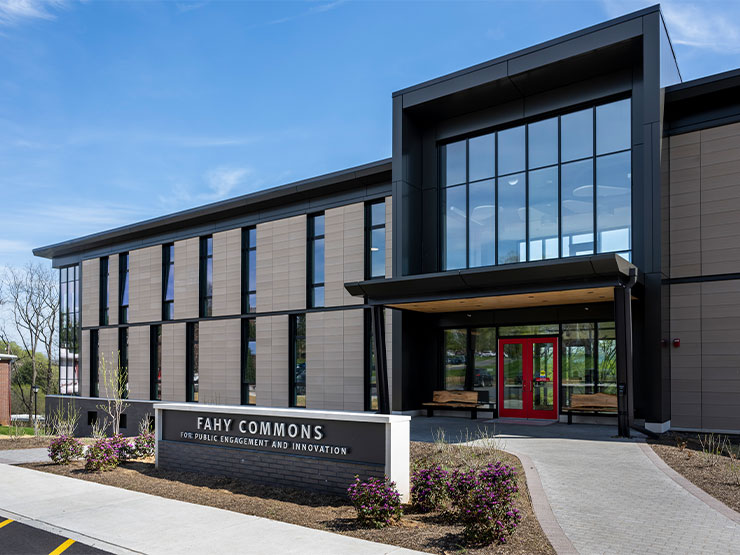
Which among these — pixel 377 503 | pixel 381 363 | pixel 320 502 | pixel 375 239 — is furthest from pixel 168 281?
pixel 377 503

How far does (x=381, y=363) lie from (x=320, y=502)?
941 cm

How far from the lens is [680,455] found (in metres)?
12.3

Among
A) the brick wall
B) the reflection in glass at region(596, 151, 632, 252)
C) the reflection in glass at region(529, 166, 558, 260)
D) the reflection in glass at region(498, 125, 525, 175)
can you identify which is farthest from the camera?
the reflection in glass at region(498, 125, 525, 175)

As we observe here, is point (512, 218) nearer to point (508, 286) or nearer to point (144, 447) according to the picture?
point (508, 286)

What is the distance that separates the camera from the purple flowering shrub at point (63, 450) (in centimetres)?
1365

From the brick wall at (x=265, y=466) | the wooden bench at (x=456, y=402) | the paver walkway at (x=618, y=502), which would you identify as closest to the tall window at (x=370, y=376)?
the wooden bench at (x=456, y=402)

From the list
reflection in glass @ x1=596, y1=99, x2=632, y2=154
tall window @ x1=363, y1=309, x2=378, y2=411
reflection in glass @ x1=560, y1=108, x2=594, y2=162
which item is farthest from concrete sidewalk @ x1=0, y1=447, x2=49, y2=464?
reflection in glass @ x1=596, y1=99, x2=632, y2=154

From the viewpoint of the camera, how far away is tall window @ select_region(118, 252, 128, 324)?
3319 cm

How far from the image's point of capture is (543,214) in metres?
18.7

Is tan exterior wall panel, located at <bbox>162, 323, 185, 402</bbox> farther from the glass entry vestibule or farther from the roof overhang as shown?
the glass entry vestibule

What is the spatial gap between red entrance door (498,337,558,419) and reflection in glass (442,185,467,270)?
290 centimetres

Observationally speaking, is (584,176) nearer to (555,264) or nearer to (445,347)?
(555,264)

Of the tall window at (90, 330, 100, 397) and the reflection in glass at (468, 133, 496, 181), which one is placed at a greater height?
the reflection in glass at (468, 133, 496, 181)

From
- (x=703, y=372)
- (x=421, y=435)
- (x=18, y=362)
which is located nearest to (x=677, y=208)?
(x=703, y=372)
